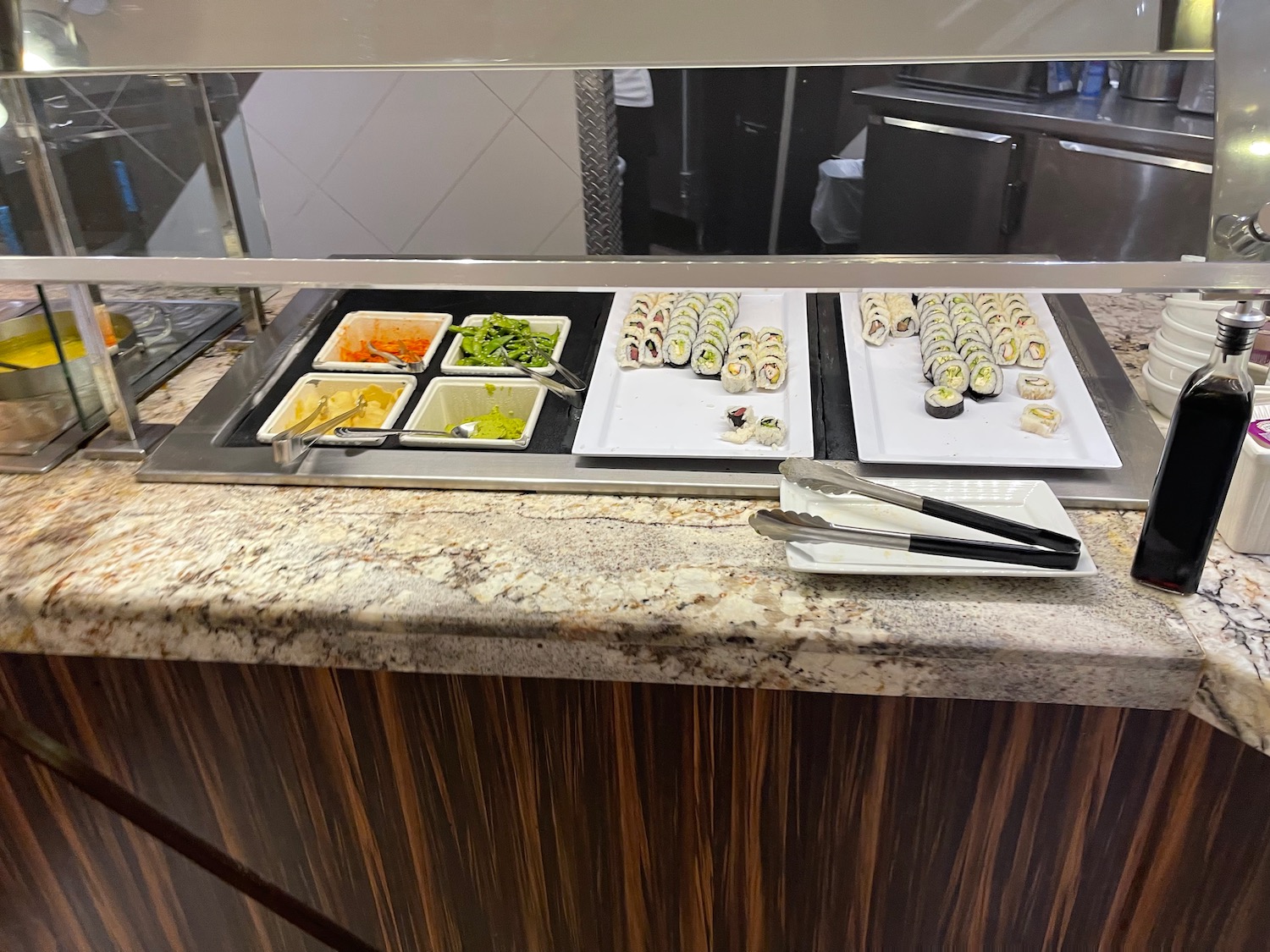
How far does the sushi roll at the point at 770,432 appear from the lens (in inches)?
37.9

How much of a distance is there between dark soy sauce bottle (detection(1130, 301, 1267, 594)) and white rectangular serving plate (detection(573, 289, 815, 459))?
336mm

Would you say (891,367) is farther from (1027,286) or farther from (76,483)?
(76,483)

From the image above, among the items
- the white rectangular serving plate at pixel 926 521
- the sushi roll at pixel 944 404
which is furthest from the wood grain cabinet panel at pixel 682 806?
the sushi roll at pixel 944 404

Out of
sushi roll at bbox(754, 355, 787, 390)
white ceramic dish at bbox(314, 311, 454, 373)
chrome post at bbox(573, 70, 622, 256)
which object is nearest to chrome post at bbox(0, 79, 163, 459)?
white ceramic dish at bbox(314, 311, 454, 373)

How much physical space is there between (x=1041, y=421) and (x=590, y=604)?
53cm

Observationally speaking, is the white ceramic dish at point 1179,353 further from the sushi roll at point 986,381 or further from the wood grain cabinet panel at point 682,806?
the wood grain cabinet panel at point 682,806

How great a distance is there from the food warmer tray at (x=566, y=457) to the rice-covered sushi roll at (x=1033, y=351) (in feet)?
0.18

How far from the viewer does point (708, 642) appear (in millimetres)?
758

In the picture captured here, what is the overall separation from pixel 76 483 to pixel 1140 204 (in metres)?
1.05

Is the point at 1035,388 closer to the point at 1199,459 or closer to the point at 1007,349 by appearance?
the point at 1007,349

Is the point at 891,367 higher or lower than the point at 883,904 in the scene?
higher

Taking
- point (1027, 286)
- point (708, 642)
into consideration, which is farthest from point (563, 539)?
point (1027, 286)

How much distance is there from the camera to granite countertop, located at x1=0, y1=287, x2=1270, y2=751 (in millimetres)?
732

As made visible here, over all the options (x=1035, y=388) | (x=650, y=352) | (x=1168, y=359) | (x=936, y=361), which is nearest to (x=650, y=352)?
(x=650, y=352)
